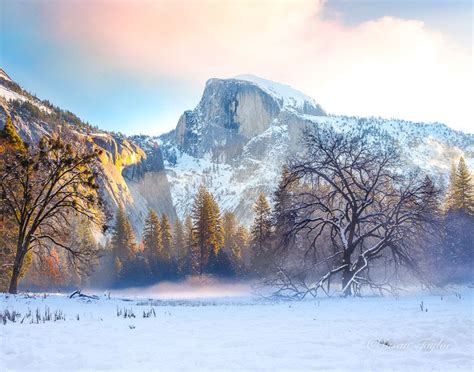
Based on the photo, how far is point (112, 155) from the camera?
139m

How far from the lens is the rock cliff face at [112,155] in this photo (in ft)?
329

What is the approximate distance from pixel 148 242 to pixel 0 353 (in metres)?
59.7

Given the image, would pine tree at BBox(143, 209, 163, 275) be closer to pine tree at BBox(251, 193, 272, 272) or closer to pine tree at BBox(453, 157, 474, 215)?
pine tree at BBox(251, 193, 272, 272)

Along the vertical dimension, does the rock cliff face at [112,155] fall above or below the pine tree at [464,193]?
above

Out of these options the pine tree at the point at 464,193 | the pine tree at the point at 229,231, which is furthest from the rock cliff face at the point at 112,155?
the pine tree at the point at 464,193

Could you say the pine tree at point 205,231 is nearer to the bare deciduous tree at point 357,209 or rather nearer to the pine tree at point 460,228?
the pine tree at point 460,228

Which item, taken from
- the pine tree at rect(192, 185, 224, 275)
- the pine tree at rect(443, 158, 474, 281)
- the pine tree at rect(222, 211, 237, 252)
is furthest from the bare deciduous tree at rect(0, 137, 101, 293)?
the pine tree at rect(222, 211, 237, 252)

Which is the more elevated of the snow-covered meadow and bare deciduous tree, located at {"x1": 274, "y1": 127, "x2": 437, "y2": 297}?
bare deciduous tree, located at {"x1": 274, "y1": 127, "x2": 437, "y2": 297}

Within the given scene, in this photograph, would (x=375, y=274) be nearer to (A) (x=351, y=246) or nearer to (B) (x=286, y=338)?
(A) (x=351, y=246)

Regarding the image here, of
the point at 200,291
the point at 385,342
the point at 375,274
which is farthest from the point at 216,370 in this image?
the point at 200,291

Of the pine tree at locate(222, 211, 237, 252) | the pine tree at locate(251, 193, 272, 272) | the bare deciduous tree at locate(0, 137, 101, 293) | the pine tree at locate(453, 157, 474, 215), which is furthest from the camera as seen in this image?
the pine tree at locate(222, 211, 237, 252)

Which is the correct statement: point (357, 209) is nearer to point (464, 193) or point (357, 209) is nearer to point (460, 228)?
point (460, 228)

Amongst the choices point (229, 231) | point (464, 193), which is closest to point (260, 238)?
point (464, 193)

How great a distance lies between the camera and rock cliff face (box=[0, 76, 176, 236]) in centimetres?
10019
